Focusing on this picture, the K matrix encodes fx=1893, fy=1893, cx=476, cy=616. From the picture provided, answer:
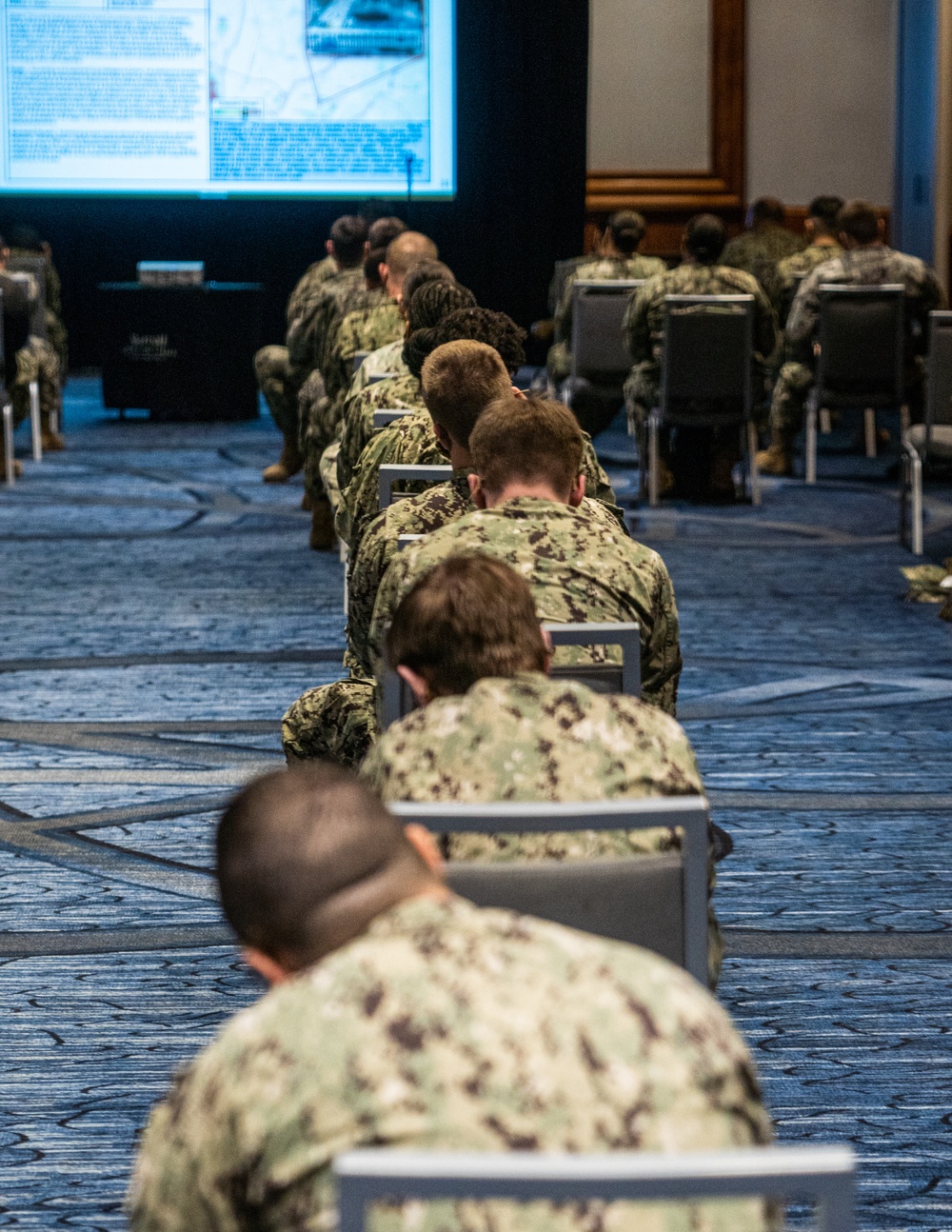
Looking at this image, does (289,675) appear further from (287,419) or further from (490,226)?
(490,226)

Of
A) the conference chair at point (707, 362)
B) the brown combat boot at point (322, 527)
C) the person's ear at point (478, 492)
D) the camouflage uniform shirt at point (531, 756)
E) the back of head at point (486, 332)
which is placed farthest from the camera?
the conference chair at point (707, 362)

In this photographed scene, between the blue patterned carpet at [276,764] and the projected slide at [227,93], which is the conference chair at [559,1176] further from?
the projected slide at [227,93]

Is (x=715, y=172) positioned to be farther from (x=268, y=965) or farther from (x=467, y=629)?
(x=268, y=965)

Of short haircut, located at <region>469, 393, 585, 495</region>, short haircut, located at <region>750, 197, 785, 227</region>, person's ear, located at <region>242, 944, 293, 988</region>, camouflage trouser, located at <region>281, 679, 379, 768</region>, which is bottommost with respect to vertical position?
camouflage trouser, located at <region>281, 679, 379, 768</region>

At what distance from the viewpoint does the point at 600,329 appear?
390 inches

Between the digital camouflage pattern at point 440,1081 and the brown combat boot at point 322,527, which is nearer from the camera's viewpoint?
the digital camouflage pattern at point 440,1081

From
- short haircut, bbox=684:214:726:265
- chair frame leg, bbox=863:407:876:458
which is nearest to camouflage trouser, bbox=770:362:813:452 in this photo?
chair frame leg, bbox=863:407:876:458

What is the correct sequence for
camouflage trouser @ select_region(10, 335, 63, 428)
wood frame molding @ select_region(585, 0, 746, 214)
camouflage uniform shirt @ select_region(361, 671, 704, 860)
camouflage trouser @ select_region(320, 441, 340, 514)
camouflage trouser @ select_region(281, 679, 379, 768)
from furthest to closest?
1. wood frame molding @ select_region(585, 0, 746, 214)
2. camouflage trouser @ select_region(10, 335, 63, 428)
3. camouflage trouser @ select_region(320, 441, 340, 514)
4. camouflage trouser @ select_region(281, 679, 379, 768)
5. camouflage uniform shirt @ select_region(361, 671, 704, 860)

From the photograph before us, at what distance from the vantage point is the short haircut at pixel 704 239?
8891 mm

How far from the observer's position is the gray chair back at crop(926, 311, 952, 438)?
23.7ft

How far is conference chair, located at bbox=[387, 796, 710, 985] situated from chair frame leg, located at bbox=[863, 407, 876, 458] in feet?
31.3

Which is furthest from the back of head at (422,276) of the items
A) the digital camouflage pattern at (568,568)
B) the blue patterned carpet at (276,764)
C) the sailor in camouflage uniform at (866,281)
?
the sailor in camouflage uniform at (866,281)

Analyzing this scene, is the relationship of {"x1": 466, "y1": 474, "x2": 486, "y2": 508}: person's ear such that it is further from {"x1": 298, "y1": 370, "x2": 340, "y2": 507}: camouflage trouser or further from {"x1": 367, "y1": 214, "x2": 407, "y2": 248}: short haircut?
{"x1": 367, "y1": 214, "x2": 407, "y2": 248}: short haircut

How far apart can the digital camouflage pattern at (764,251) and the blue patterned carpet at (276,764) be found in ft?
10.8
